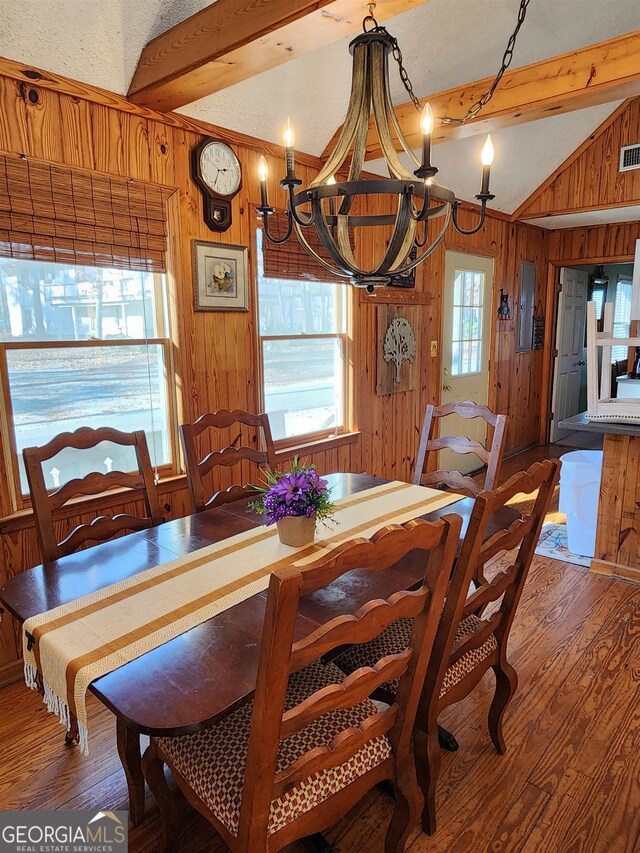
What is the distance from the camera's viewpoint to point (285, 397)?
3463 millimetres

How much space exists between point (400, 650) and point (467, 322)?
13.0ft

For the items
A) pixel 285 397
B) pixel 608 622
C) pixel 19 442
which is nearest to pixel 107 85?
pixel 19 442

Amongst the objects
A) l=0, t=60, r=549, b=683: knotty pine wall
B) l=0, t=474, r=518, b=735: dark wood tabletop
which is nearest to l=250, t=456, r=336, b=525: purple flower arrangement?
l=0, t=474, r=518, b=735: dark wood tabletop

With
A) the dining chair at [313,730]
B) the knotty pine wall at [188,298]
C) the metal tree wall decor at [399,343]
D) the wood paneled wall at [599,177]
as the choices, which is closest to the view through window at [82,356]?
the knotty pine wall at [188,298]

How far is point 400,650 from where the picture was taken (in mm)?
1621

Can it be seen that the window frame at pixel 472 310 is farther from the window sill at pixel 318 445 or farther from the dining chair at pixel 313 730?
the dining chair at pixel 313 730

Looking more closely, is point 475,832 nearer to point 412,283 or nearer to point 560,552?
point 560,552

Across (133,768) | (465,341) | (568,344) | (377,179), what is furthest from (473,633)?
(568,344)

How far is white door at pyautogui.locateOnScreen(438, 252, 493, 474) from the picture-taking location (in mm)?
4789

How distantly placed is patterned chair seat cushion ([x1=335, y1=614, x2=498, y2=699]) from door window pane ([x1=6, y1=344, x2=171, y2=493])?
5.06 ft

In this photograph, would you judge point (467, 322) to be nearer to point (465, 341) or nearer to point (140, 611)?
point (465, 341)

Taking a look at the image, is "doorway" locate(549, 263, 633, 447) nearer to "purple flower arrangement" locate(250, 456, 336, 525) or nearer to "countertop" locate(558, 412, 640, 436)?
"countertop" locate(558, 412, 640, 436)

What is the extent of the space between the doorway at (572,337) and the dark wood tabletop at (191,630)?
495 cm

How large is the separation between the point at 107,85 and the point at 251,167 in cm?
87
